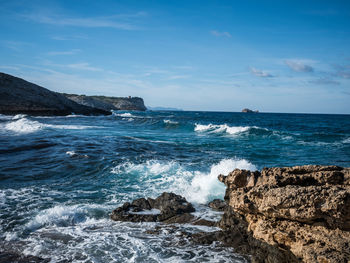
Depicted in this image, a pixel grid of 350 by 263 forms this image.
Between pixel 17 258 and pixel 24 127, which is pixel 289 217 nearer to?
pixel 17 258

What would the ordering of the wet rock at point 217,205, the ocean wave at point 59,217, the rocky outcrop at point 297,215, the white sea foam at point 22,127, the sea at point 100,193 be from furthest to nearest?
the white sea foam at point 22,127, the wet rock at point 217,205, the ocean wave at point 59,217, the sea at point 100,193, the rocky outcrop at point 297,215

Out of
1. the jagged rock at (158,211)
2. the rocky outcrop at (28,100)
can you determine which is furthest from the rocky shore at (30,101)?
the jagged rock at (158,211)

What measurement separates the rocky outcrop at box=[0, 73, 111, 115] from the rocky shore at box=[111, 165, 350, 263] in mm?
46776

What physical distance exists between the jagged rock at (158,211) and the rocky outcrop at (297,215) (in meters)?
1.64

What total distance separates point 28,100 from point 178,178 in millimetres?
48889

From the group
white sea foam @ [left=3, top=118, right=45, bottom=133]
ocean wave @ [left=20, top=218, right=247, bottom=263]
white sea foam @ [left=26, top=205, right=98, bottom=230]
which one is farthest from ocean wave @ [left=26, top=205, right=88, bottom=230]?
white sea foam @ [left=3, top=118, right=45, bottom=133]

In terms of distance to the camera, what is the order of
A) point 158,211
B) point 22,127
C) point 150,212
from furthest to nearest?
point 22,127 < point 158,211 < point 150,212

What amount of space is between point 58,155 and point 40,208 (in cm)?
648

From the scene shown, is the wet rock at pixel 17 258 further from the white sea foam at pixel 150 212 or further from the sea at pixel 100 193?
the white sea foam at pixel 150 212

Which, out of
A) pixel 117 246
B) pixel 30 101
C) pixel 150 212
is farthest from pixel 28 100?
pixel 117 246

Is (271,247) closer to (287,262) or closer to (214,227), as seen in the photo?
(287,262)

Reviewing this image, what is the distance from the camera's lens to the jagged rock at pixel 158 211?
20.4 ft

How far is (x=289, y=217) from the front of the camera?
386 cm

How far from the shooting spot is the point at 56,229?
564cm
